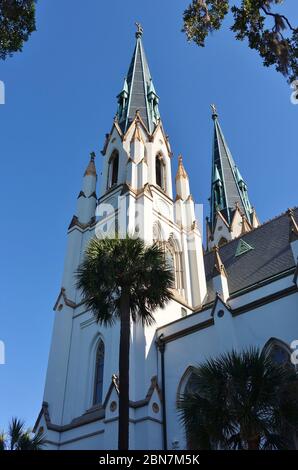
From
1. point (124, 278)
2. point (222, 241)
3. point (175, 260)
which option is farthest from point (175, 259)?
point (222, 241)

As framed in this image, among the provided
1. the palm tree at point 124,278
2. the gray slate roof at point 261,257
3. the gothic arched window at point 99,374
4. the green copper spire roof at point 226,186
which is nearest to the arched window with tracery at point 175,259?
the gray slate roof at point 261,257

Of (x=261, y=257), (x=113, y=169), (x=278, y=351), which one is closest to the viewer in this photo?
(x=278, y=351)

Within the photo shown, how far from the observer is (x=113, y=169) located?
3012 cm

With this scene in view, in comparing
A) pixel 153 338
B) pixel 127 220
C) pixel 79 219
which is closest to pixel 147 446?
pixel 153 338

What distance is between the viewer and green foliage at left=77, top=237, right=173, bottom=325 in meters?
13.2

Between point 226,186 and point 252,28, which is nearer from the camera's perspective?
point 252,28

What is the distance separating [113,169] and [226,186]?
1907cm

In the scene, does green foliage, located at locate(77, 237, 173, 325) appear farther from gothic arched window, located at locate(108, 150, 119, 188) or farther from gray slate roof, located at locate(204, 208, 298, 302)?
gothic arched window, located at locate(108, 150, 119, 188)

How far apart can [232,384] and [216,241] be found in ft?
103

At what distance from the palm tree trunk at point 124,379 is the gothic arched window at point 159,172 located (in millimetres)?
17621

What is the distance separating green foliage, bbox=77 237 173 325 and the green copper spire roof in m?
28.8

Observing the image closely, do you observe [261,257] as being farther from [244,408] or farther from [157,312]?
[244,408]

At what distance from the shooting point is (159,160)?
102 ft

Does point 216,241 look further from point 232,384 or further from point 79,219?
point 232,384
